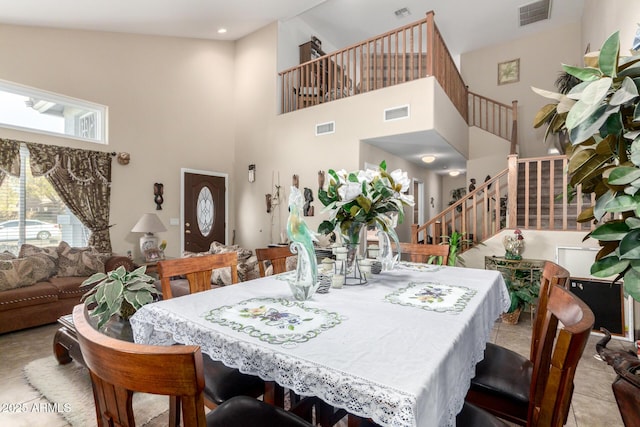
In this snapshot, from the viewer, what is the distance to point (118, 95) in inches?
204

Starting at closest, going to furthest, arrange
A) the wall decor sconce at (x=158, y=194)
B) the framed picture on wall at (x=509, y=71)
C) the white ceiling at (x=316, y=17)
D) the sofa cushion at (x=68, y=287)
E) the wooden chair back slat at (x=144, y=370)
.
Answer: the wooden chair back slat at (x=144, y=370) < the sofa cushion at (x=68, y=287) < the white ceiling at (x=316, y=17) < the wall decor sconce at (x=158, y=194) < the framed picture on wall at (x=509, y=71)

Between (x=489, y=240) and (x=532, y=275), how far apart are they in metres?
0.71

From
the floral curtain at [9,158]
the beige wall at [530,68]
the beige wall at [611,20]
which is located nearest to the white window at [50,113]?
the floral curtain at [9,158]

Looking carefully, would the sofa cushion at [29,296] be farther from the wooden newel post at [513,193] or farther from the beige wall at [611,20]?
the beige wall at [611,20]

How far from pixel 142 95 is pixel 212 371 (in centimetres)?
557

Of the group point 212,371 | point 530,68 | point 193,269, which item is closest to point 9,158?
point 193,269

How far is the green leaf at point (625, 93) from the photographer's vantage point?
835 millimetres

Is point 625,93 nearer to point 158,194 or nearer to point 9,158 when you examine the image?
point 9,158

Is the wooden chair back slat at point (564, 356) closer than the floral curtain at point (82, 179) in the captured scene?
Yes

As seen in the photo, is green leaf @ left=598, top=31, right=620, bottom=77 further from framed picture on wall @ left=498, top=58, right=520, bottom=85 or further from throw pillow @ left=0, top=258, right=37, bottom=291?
framed picture on wall @ left=498, top=58, right=520, bottom=85

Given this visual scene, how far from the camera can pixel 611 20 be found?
3564 millimetres

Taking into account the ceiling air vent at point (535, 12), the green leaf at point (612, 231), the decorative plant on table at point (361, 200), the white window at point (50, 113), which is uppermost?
the ceiling air vent at point (535, 12)

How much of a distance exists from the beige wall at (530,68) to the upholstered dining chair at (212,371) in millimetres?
6901

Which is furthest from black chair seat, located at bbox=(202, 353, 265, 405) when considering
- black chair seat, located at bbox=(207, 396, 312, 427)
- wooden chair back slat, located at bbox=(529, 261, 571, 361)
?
wooden chair back slat, located at bbox=(529, 261, 571, 361)
